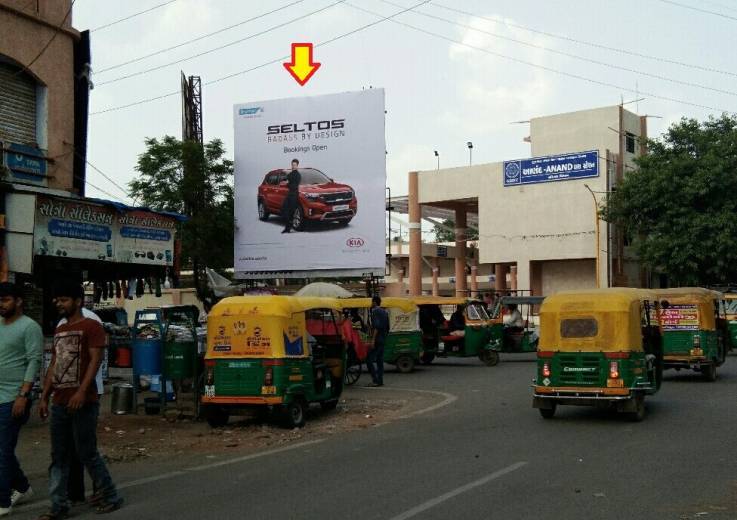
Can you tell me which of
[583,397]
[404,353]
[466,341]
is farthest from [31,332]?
[466,341]

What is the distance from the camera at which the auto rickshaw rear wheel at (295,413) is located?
12.4 m

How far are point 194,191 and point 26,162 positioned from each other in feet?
50.7

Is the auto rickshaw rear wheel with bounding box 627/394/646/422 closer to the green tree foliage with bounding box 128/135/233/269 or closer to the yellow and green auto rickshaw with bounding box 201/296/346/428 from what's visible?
the yellow and green auto rickshaw with bounding box 201/296/346/428

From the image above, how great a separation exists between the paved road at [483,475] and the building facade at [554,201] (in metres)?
33.5

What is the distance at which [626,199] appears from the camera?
42.1 meters

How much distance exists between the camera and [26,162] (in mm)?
16703

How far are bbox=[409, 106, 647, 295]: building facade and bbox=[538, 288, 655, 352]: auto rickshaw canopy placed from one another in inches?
1269

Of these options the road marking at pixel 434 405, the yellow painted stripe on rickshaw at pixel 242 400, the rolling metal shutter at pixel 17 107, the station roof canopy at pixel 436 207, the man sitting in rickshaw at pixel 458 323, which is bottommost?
the road marking at pixel 434 405

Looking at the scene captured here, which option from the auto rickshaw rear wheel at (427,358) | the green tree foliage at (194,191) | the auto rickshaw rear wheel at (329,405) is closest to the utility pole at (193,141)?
the green tree foliage at (194,191)

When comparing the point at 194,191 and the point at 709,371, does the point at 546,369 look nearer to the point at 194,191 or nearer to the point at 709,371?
the point at 709,371

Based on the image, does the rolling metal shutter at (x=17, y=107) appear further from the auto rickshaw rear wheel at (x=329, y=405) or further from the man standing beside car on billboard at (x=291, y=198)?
the man standing beside car on billboard at (x=291, y=198)

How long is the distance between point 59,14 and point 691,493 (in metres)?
15.3

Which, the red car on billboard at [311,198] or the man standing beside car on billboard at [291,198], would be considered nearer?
the red car on billboard at [311,198]

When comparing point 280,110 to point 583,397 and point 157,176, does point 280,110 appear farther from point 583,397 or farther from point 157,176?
point 583,397
